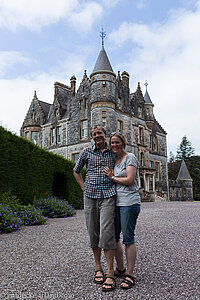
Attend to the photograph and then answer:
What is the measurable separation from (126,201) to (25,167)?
8235 mm

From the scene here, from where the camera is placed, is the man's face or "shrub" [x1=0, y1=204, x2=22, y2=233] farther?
"shrub" [x1=0, y1=204, x2=22, y2=233]

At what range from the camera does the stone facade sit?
23266mm

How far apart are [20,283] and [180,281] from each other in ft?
6.43

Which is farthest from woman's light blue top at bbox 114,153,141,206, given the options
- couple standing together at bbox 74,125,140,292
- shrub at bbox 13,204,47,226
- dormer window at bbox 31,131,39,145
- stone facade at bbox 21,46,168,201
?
dormer window at bbox 31,131,39,145

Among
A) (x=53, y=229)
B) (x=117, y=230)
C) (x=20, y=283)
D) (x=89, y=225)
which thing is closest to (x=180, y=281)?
(x=117, y=230)

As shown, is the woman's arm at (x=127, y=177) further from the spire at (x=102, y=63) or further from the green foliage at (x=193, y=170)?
the green foliage at (x=193, y=170)

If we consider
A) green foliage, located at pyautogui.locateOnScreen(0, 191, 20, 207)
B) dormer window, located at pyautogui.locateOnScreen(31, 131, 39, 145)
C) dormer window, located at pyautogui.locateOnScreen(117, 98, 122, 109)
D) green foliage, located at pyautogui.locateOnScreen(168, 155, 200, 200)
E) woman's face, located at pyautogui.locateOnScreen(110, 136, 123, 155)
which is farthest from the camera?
green foliage, located at pyautogui.locateOnScreen(168, 155, 200, 200)

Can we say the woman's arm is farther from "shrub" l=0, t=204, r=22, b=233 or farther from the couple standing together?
"shrub" l=0, t=204, r=22, b=233

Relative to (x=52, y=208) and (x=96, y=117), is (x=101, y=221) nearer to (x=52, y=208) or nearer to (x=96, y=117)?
(x=52, y=208)

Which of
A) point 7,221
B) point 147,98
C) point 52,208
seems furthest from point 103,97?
point 7,221

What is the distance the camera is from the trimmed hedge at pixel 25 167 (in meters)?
9.46

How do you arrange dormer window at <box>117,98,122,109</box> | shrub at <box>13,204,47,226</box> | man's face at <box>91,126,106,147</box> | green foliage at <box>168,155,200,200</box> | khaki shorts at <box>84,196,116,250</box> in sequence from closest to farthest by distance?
1. khaki shorts at <box>84,196,116,250</box>
2. man's face at <box>91,126,106,147</box>
3. shrub at <box>13,204,47,226</box>
4. dormer window at <box>117,98,122,109</box>
5. green foliage at <box>168,155,200,200</box>

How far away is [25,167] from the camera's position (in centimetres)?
1055

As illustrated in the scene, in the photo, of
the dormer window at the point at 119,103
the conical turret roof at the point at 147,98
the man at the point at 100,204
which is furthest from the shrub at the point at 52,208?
the conical turret roof at the point at 147,98
